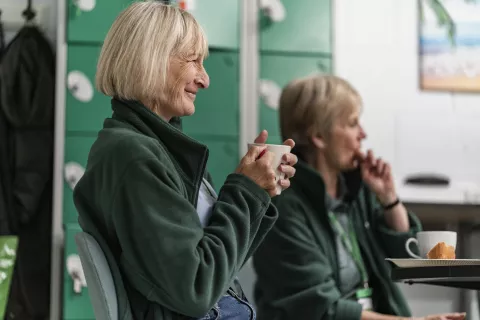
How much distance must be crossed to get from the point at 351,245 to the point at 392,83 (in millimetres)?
1295

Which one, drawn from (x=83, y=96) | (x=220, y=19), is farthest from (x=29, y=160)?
(x=220, y=19)

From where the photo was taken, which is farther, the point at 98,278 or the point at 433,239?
the point at 433,239

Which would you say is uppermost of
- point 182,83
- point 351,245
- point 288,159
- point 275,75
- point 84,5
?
point 84,5

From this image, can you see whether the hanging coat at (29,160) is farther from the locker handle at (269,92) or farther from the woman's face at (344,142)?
the woman's face at (344,142)

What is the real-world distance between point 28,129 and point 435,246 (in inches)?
87.3

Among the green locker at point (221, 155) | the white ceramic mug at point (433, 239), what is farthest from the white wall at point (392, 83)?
the white ceramic mug at point (433, 239)

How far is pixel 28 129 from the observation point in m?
3.57

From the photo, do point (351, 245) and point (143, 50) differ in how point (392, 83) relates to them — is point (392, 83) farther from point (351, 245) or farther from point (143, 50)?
point (143, 50)

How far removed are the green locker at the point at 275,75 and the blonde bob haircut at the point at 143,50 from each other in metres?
1.86

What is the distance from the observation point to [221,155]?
3.39m

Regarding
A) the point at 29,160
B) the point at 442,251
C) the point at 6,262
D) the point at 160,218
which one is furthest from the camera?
the point at 29,160

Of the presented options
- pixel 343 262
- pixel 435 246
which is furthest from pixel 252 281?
pixel 435 246

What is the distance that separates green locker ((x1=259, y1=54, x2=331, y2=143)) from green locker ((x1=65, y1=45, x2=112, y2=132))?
63 cm

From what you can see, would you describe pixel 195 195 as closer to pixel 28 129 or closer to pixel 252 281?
pixel 252 281
